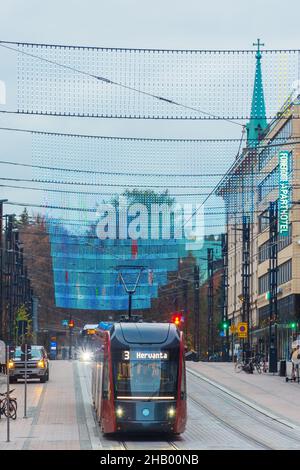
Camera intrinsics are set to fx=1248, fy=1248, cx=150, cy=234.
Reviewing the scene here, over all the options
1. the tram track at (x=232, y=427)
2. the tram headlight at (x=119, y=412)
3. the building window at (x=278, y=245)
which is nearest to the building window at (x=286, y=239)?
the building window at (x=278, y=245)

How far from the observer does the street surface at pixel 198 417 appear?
3122cm

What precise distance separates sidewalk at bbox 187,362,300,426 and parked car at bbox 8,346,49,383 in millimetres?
8339

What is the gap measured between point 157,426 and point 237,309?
9351 cm

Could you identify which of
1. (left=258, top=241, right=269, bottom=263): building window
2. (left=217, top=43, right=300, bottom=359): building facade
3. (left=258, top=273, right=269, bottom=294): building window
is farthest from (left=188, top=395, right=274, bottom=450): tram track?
(left=258, top=273, right=269, bottom=294): building window

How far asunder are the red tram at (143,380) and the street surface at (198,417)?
0.60 metres

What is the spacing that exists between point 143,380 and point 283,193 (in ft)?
143

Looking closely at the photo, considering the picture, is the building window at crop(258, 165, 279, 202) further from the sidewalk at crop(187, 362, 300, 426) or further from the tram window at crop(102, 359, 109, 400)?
the tram window at crop(102, 359, 109, 400)

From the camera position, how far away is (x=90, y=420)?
128ft

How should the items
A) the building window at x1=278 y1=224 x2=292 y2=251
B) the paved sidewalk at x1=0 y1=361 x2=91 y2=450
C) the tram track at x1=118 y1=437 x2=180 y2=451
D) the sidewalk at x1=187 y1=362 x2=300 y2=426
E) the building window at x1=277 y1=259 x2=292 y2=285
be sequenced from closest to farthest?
the tram track at x1=118 y1=437 x2=180 y2=451, the paved sidewalk at x1=0 y1=361 x2=91 y2=450, the sidewalk at x1=187 y1=362 x2=300 y2=426, the building window at x1=278 y1=224 x2=292 y2=251, the building window at x1=277 y1=259 x2=292 y2=285

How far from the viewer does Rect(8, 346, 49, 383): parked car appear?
5562 centimetres

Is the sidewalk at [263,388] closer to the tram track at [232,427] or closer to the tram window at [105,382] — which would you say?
the tram track at [232,427]

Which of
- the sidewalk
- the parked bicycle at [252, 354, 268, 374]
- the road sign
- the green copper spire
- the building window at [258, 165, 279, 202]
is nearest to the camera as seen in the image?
the green copper spire
